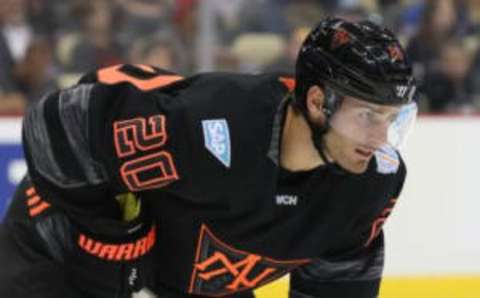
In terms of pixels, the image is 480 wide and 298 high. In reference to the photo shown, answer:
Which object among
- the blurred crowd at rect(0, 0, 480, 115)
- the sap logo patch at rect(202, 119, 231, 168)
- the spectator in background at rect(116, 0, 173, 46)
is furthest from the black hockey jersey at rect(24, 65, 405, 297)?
the spectator in background at rect(116, 0, 173, 46)

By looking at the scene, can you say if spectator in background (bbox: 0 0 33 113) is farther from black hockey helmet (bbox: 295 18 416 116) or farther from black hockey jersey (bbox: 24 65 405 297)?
black hockey helmet (bbox: 295 18 416 116)

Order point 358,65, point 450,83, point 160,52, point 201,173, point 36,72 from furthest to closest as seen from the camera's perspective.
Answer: point 450,83 < point 160,52 < point 36,72 < point 201,173 < point 358,65

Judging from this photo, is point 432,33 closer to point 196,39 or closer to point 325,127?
point 196,39

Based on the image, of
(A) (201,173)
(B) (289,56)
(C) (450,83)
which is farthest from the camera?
(C) (450,83)

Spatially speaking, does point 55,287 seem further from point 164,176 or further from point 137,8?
point 137,8

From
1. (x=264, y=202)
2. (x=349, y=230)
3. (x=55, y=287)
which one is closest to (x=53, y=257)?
(x=55, y=287)

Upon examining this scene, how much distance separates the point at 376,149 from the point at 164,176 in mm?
A: 383

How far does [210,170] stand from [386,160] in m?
0.35

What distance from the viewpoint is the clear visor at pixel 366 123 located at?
6.15 ft

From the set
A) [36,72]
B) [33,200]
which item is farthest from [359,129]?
[36,72]

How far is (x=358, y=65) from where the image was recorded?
184 centimetres

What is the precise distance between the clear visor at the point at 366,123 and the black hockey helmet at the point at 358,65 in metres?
0.02

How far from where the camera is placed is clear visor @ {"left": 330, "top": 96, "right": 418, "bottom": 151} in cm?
187

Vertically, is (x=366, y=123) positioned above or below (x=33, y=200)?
above
